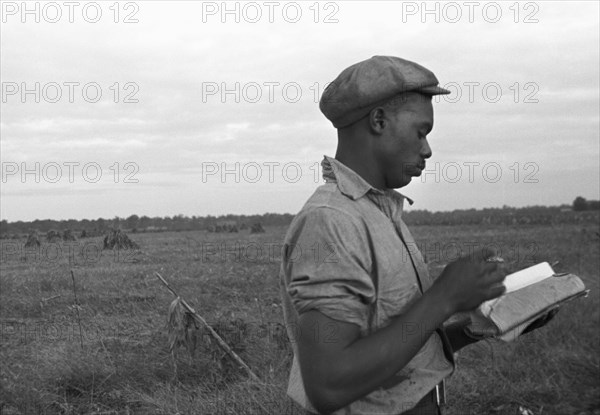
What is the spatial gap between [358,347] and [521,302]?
0.46 meters

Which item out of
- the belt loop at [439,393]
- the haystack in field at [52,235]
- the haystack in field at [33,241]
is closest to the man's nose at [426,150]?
the belt loop at [439,393]

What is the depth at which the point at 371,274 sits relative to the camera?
139 centimetres

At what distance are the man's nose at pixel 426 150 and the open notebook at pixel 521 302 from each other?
0.33m

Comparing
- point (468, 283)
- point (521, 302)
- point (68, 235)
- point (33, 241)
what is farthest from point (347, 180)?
point (68, 235)

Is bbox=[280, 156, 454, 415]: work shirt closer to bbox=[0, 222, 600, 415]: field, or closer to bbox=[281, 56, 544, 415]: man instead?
bbox=[281, 56, 544, 415]: man

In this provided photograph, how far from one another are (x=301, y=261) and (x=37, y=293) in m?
9.70

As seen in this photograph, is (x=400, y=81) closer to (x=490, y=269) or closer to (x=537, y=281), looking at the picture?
(x=490, y=269)

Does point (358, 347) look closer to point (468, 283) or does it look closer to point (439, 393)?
point (468, 283)

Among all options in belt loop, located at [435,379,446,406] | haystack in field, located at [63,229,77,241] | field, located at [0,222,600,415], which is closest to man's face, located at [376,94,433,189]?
belt loop, located at [435,379,446,406]

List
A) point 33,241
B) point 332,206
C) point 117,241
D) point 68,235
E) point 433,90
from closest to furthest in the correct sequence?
point 332,206 → point 433,90 → point 117,241 → point 33,241 → point 68,235

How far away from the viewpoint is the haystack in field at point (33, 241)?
74.5 ft

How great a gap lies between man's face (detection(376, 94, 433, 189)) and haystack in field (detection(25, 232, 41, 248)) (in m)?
22.8

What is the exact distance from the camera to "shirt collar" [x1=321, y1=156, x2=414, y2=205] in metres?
1.46

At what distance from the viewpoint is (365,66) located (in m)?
1.46
